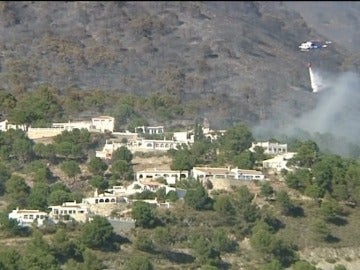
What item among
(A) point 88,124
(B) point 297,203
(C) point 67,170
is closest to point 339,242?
(B) point 297,203

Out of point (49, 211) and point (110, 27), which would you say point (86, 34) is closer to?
point (110, 27)

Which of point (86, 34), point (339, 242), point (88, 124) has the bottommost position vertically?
point (339, 242)

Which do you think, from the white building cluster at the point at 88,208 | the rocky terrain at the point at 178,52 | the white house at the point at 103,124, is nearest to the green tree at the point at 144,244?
the white building cluster at the point at 88,208

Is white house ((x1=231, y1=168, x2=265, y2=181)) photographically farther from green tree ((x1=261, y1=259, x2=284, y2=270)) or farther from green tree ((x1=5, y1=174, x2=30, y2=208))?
green tree ((x1=5, y1=174, x2=30, y2=208))

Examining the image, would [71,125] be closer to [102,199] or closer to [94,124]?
[94,124]

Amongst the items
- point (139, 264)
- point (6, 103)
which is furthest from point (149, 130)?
point (139, 264)

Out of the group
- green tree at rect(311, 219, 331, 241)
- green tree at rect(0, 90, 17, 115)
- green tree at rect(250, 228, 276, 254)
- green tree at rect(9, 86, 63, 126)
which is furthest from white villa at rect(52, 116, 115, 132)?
green tree at rect(250, 228, 276, 254)

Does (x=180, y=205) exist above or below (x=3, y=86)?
below
